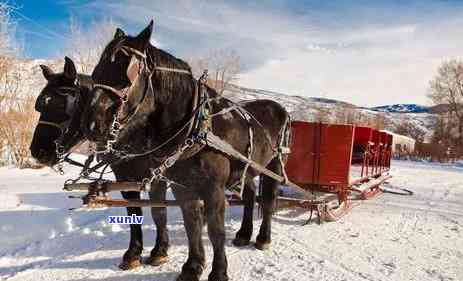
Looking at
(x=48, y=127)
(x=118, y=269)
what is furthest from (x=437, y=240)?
(x=48, y=127)

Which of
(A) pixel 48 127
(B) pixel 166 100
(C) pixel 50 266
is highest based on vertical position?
(B) pixel 166 100

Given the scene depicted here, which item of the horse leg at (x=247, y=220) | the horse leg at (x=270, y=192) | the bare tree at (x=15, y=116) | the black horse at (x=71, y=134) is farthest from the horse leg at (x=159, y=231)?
the bare tree at (x=15, y=116)

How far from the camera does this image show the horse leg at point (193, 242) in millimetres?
3656

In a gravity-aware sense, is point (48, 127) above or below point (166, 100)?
below

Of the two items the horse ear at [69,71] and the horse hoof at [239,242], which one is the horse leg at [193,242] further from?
the horse ear at [69,71]

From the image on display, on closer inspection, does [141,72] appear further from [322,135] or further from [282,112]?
[322,135]

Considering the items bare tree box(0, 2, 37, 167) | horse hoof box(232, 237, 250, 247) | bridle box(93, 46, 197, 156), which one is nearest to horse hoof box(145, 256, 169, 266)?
horse hoof box(232, 237, 250, 247)

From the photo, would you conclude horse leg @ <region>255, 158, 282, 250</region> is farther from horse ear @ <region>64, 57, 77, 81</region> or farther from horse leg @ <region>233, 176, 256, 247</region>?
horse ear @ <region>64, 57, 77, 81</region>

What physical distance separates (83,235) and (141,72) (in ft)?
10.3

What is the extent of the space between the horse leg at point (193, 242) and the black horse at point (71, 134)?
14.3 inches

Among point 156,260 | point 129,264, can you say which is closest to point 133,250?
point 129,264

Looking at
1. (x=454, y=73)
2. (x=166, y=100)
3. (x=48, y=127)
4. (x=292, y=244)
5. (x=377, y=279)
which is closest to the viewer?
(x=166, y=100)

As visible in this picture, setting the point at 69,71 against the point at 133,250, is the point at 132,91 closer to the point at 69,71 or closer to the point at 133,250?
→ the point at 69,71

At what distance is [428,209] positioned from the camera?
800cm
